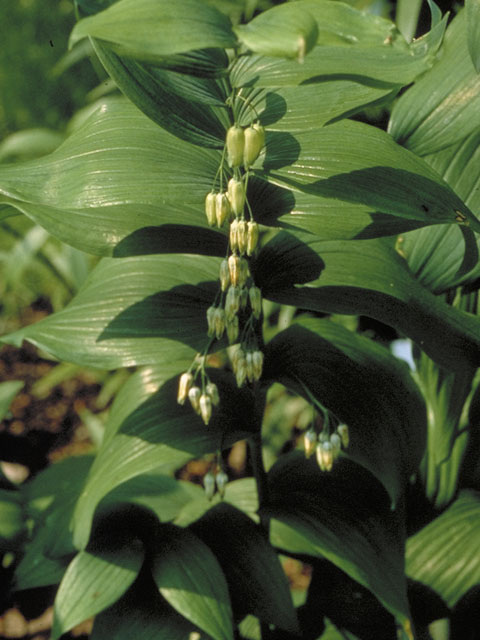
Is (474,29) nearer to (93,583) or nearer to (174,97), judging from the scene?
(174,97)

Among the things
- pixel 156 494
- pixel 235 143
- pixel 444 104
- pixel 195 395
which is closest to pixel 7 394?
pixel 156 494

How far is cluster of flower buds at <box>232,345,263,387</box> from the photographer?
29.4 inches

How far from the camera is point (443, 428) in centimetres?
101

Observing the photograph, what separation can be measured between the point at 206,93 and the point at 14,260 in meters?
1.67

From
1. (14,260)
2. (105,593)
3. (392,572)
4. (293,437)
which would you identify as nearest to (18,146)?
(14,260)

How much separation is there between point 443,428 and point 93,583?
59cm

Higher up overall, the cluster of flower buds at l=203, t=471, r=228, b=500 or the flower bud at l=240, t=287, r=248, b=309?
the flower bud at l=240, t=287, r=248, b=309

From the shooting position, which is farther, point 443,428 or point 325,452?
point 443,428

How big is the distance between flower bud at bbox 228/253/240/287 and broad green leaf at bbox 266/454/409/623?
15.5 inches

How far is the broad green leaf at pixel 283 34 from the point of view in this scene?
1.51 ft

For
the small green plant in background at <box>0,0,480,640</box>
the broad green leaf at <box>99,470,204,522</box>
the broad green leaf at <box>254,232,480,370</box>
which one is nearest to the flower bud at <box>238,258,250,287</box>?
the small green plant in background at <box>0,0,480,640</box>

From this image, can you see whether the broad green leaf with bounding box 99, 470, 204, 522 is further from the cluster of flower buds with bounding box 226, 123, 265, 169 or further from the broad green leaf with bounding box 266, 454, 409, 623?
the cluster of flower buds with bounding box 226, 123, 265, 169

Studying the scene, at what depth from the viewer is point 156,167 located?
28.5 inches

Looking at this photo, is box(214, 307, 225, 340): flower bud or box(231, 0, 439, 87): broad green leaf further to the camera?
box(214, 307, 225, 340): flower bud
